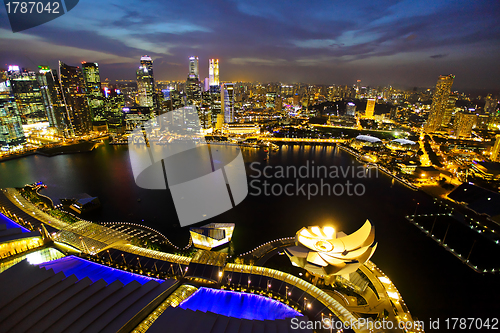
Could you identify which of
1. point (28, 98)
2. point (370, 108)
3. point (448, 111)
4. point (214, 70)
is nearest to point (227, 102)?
point (214, 70)

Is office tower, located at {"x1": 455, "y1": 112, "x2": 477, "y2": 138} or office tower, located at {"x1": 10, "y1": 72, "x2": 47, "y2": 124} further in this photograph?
office tower, located at {"x1": 10, "y1": 72, "x2": 47, "y2": 124}

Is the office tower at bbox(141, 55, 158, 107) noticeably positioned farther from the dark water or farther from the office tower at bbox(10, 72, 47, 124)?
the dark water

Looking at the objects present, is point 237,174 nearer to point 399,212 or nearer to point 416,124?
point 399,212

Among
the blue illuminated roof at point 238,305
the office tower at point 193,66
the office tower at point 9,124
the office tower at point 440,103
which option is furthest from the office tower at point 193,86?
the blue illuminated roof at point 238,305

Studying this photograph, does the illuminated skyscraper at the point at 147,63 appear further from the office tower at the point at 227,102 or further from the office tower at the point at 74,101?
the office tower at the point at 227,102

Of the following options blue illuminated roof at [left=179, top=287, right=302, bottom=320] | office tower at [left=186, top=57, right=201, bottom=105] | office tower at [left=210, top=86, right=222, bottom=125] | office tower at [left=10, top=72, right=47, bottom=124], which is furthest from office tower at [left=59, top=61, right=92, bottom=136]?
blue illuminated roof at [left=179, top=287, right=302, bottom=320]

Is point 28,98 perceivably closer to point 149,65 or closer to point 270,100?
point 149,65
